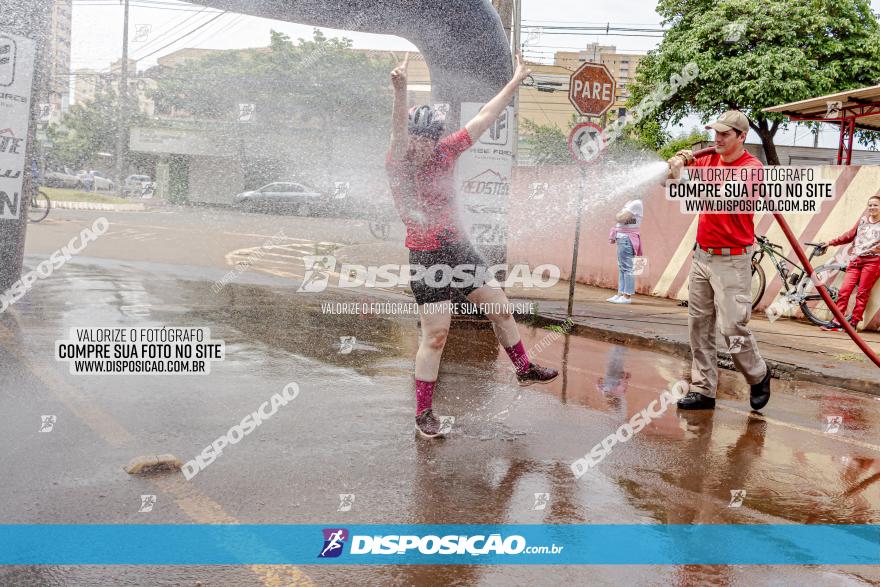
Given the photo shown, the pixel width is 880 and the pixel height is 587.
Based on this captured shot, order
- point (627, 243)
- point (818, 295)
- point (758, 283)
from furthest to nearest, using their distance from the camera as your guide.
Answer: point (627, 243)
point (758, 283)
point (818, 295)

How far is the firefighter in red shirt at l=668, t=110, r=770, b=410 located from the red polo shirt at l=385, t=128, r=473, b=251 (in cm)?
184

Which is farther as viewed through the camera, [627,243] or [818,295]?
[627,243]

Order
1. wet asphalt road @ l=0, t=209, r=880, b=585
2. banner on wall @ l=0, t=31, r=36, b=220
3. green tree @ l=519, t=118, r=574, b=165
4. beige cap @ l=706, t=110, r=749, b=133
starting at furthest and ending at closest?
green tree @ l=519, t=118, r=574, b=165 → banner on wall @ l=0, t=31, r=36, b=220 → beige cap @ l=706, t=110, r=749, b=133 → wet asphalt road @ l=0, t=209, r=880, b=585

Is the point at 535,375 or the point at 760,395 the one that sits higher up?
the point at 535,375

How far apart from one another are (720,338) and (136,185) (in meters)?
28.2

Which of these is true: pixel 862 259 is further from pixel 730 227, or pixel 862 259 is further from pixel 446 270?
pixel 446 270

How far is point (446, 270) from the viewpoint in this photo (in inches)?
192

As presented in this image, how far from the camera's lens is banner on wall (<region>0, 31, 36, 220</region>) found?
313 inches

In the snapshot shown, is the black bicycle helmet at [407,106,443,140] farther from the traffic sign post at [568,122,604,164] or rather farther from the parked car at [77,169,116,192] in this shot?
the parked car at [77,169,116,192]

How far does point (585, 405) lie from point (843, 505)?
2.18m

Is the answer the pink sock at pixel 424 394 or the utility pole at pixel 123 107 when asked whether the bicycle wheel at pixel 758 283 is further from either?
the utility pole at pixel 123 107

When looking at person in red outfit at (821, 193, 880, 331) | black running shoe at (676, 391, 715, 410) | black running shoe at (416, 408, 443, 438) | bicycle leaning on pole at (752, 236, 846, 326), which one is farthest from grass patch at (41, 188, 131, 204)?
black running shoe at (676, 391, 715, 410)

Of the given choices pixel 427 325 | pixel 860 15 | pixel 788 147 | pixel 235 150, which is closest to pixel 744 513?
pixel 427 325

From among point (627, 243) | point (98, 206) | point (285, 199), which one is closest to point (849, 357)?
point (627, 243)
